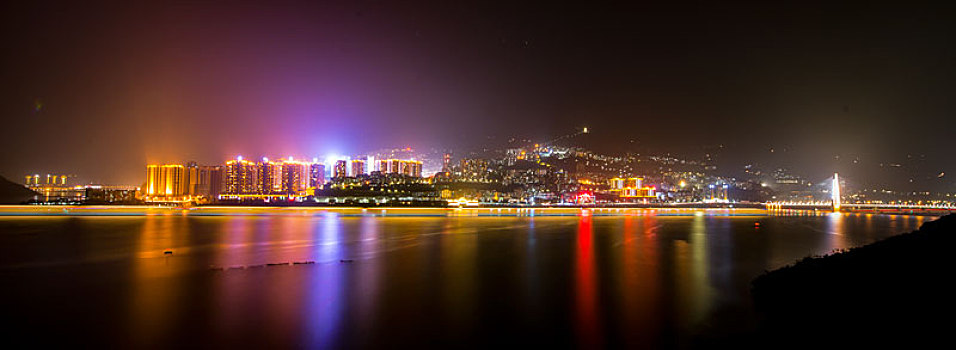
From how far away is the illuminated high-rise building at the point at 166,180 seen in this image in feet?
321

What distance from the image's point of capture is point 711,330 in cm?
701

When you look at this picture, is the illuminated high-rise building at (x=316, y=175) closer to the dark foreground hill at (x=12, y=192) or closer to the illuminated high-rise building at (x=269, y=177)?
the illuminated high-rise building at (x=269, y=177)

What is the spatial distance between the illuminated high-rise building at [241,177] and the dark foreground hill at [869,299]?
4344 inches

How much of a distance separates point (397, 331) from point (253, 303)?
3391 mm

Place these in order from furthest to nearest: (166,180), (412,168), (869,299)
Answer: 1. (412,168)
2. (166,180)
3. (869,299)

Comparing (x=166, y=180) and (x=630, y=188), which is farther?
(x=630, y=188)

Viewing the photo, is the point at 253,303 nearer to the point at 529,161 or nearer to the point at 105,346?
the point at 105,346

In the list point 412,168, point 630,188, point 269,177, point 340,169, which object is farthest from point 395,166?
point 630,188

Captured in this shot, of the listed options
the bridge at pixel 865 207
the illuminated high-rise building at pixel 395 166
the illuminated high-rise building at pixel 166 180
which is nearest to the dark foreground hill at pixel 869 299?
the bridge at pixel 865 207

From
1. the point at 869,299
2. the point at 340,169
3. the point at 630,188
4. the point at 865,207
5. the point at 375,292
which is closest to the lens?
the point at 869,299

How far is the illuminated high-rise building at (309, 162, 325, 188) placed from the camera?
112 m

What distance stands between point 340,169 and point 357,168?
→ 12.8 feet

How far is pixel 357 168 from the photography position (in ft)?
382

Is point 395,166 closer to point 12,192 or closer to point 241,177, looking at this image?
point 241,177
